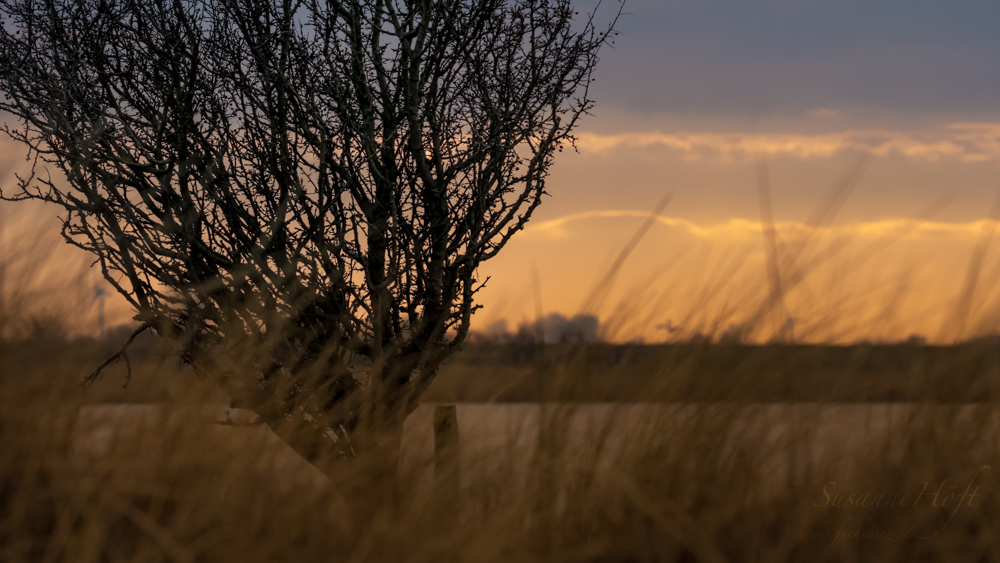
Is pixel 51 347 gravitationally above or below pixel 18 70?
below

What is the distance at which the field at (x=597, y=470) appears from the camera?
265cm

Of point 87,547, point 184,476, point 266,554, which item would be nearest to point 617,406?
point 266,554

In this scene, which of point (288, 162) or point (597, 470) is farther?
point (288, 162)

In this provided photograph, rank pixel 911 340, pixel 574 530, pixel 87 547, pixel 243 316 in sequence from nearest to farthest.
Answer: pixel 87 547
pixel 574 530
pixel 911 340
pixel 243 316

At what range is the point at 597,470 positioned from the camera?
110 inches

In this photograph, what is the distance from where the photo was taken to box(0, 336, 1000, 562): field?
265 cm

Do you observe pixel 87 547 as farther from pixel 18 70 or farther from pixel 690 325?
pixel 18 70

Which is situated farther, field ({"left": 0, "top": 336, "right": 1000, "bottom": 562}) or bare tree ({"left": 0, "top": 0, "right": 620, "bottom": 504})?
bare tree ({"left": 0, "top": 0, "right": 620, "bottom": 504})

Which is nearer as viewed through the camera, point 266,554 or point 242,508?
point 266,554

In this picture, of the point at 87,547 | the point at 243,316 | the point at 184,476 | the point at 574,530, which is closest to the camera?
the point at 87,547

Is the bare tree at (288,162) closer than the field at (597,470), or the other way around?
the field at (597,470)

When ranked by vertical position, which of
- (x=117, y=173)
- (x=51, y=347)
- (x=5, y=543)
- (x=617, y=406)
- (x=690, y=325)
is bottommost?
(x=5, y=543)

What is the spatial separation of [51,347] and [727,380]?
3627mm

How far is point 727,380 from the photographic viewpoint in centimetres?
312
